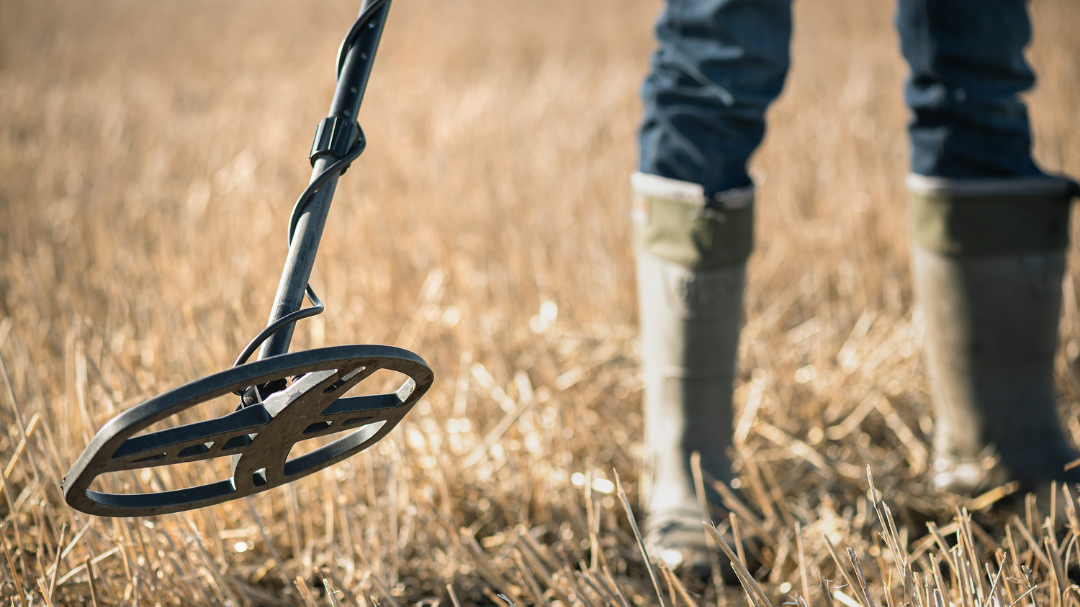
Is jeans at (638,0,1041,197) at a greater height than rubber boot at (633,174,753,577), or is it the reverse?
jeans at (638,0,1041,197)

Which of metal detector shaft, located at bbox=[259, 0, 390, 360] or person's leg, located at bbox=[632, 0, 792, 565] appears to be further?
person's leg, located at bbox=[632, 0, 792, 565]

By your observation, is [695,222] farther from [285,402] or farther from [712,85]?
[285,402]

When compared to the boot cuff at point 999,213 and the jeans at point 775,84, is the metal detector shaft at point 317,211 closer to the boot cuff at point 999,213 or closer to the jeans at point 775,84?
the jeans at point 775,84

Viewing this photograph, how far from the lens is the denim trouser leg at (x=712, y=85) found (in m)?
0.86

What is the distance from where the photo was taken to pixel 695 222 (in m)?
0.94

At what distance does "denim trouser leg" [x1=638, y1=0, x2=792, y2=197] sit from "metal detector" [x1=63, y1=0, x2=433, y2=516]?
416 millimetres

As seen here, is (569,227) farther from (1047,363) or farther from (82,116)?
(82,116)

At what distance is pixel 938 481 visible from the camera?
42.1 inches

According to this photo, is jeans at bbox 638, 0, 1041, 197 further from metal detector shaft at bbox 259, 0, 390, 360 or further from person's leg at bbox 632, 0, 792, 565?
metal detector shaft at bbox 259, 0, 390, 360

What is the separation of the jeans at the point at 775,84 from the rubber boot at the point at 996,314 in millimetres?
41

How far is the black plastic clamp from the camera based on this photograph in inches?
21.9

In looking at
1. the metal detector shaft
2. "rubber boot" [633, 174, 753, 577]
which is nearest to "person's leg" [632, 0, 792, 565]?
"rubber boot" [633, 174, 753, 577]

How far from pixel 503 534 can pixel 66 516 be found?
1.70 ft

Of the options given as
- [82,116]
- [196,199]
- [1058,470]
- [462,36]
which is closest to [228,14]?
[462,36]
